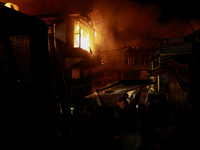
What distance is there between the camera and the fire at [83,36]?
45.6 ft

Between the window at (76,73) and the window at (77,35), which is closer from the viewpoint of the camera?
the window at (77,35)

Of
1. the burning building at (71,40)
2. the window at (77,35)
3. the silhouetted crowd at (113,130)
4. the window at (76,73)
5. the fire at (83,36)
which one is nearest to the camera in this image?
the silhouetted crowd at (113,130)

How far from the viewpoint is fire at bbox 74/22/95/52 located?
13898 millimetres

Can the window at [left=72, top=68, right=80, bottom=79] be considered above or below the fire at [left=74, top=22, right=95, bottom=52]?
below

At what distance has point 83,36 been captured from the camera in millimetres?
15320

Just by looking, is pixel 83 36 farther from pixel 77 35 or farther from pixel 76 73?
pixel 76 73

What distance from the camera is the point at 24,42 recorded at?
15.8 ft

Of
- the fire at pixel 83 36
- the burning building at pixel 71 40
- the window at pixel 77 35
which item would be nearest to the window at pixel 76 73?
the burning building at pixel 71 40

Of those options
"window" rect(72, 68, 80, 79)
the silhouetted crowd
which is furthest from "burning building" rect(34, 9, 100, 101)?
the silhouetted crowd

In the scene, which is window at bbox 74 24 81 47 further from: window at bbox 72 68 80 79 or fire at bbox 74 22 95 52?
window at bbox 72 68 80 79

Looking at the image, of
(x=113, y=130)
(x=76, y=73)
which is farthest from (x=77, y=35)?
(x=113, y=130)

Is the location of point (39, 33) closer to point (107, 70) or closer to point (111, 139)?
point (111, 139)

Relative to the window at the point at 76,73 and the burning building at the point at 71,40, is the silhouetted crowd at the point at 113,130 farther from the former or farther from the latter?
the window at the point at 76,73

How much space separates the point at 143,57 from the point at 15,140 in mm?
26552
